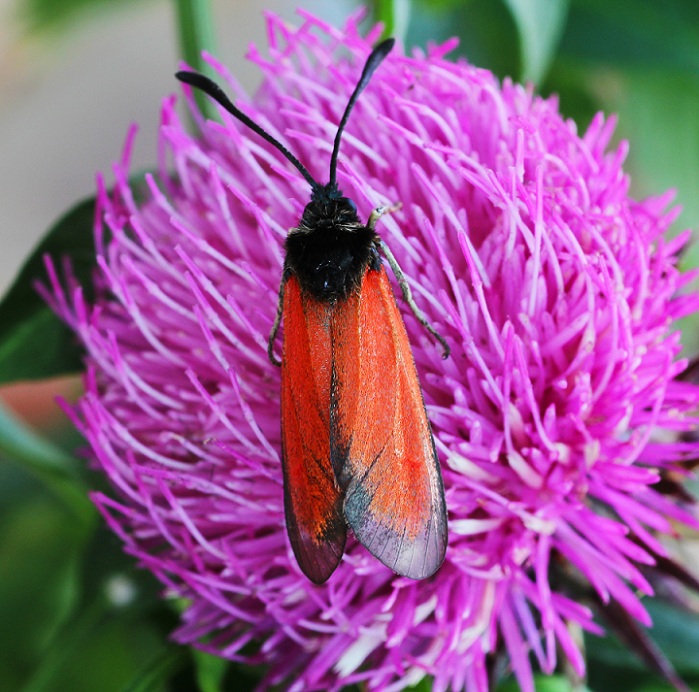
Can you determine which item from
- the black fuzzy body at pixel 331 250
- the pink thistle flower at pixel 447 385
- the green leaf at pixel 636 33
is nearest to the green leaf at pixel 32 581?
the pink thistle flower at pixel 447 385

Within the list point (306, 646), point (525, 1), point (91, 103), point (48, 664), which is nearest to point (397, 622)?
point (306, 646)

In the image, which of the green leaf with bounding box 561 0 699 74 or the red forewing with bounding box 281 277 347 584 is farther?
the green leaf with bounding box 561 0 699 74

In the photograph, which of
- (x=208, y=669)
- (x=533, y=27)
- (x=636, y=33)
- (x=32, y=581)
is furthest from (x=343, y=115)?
(x=32, y=581)

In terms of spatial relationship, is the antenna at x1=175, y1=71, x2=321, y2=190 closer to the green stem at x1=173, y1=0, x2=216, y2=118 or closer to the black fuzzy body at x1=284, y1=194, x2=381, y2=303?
the black fuzzy body at x1=284, y1=194, x2=381, y2=303

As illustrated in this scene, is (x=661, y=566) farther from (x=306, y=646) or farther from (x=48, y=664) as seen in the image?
(x=48, y=664)

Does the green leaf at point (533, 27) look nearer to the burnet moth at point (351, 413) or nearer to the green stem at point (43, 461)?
the burnet moth at point (351, 413)

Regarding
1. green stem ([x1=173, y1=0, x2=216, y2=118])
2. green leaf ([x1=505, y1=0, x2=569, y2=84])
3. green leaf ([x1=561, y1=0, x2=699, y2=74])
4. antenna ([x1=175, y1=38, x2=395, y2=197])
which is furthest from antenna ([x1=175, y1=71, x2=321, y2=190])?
green leaf ([x1=561, y1=0, x2=699, y2=74])

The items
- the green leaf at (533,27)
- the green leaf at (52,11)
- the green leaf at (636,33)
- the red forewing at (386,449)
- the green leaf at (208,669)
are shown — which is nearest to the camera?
the red forewing at (386,449)
